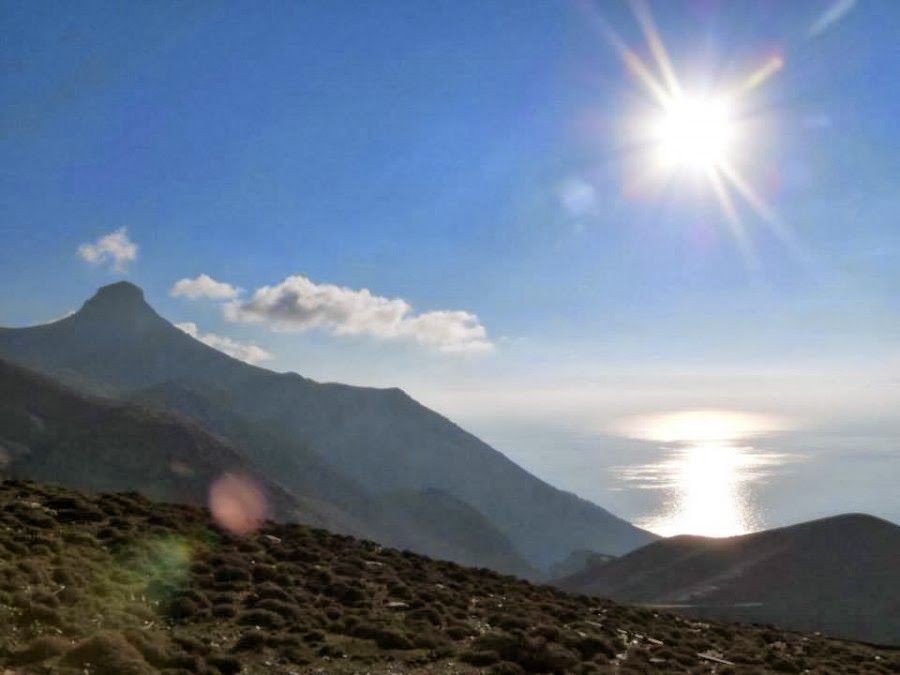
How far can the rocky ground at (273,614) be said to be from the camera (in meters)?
14.6

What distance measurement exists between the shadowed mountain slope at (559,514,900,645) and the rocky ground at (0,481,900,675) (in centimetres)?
3315

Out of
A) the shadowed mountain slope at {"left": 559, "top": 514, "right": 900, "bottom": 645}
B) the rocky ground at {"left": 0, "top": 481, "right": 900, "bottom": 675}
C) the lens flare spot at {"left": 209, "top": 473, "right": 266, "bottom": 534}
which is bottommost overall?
the lens flare spot at {"left": 209, "top": 473, "right": 266, "bottom": 534}

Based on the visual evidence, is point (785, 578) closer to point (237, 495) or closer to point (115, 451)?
point (237, 495)

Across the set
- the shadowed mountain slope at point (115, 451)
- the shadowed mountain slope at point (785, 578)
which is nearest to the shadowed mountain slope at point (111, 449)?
the shadowed mountain slope at point (115, 451)

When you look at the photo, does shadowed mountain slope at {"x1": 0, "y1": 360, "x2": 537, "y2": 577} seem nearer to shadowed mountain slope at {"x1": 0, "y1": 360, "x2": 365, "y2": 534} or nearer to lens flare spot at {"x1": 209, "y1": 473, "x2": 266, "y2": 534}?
shadowed mountain slope at {"x1": 0, "y1": 360, "x2": 365, "y2": 534}

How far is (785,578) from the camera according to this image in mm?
75375

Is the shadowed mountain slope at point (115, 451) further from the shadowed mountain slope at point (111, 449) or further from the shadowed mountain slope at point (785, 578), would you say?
the shadowed mountain slope at point (785, 578)

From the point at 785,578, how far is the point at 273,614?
74867 mm

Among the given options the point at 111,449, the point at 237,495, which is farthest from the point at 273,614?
the point at 111,449

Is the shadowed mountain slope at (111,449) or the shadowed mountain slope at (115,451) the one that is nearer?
the shadowed mountain slope at (111,449)

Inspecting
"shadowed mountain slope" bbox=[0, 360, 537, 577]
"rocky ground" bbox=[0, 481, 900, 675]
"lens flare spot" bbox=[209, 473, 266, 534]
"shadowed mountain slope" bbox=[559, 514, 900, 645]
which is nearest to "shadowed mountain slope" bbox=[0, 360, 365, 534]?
"shadowed mountain slope" bbox=[0, 360, 537, 577]

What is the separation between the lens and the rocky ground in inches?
575

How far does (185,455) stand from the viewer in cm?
13375

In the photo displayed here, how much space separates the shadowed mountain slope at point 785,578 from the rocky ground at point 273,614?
33.1m
